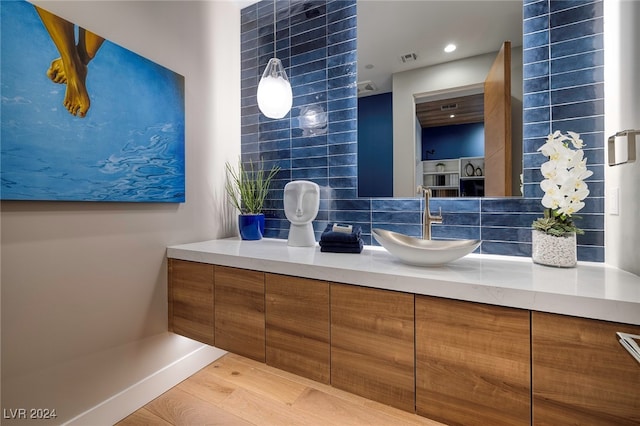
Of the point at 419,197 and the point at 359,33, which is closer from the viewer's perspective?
the point at 419,197

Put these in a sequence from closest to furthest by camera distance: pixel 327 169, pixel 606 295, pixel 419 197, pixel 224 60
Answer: pixel 606 295 < pixel 419 197 < pixel 327 169 < pixel 224 60

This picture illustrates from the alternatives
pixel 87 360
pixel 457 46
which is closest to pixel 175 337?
pixel 87 360

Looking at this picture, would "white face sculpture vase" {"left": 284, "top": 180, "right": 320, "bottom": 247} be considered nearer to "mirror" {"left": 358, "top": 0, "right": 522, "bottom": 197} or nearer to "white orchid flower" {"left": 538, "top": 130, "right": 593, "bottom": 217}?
"mirror" {"left": 358, "top": 0, "right": 522, "bottom": 197}

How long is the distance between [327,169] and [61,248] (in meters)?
1.47

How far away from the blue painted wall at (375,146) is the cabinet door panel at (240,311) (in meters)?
0.91

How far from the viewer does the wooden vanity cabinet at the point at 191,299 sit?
1.58 meters

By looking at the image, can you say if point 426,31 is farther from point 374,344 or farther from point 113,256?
point 113,256

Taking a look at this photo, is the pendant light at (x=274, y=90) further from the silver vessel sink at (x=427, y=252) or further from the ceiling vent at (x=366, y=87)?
the silver vessel sink at (x=427, y=252)

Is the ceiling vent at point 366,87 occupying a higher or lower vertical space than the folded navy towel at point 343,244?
higher

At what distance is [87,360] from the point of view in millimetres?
1363

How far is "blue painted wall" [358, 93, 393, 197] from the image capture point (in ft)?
5.91

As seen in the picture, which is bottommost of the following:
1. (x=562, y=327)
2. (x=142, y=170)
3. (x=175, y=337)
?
(x=175, y=337)

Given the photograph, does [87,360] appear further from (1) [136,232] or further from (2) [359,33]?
(2) [359,33]
